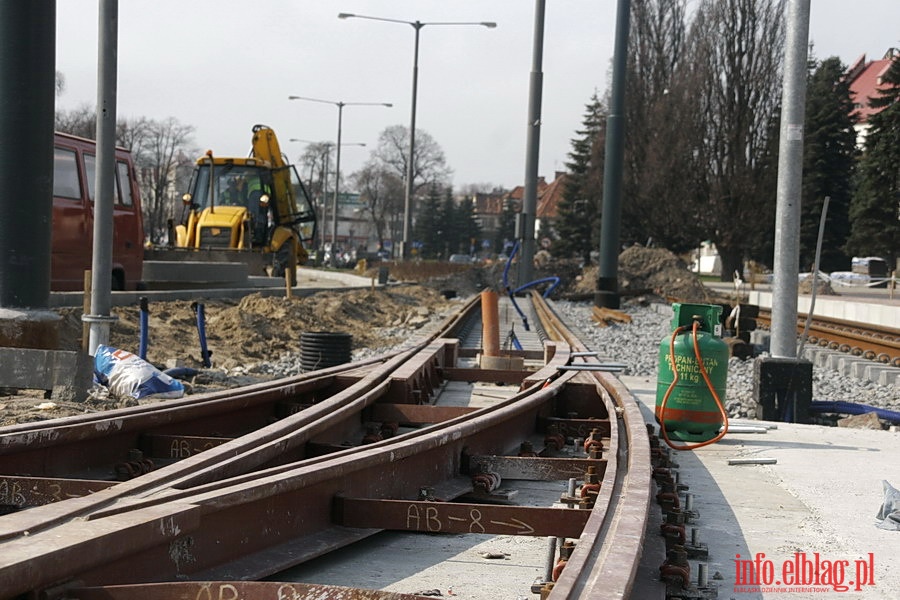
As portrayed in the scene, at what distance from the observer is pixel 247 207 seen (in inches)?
1035

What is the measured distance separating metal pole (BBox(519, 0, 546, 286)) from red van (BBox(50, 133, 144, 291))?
13.1 meters

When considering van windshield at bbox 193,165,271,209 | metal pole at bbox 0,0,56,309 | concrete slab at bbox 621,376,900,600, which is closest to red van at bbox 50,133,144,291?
metal pole at bbox 0,0,56,309

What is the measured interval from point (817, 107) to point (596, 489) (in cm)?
6665

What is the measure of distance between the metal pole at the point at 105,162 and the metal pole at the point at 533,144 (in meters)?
17.9

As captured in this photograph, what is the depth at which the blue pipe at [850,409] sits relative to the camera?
9398 millimetres

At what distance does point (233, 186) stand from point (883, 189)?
142 ft

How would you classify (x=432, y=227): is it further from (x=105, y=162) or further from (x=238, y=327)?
(x=105, y=162)

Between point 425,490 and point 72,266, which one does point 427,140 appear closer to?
point 72,266

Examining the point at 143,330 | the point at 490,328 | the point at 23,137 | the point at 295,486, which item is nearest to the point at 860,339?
the point at 490,328

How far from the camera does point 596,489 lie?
4453 millimetres

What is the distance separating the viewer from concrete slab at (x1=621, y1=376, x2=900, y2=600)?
4.02 metres

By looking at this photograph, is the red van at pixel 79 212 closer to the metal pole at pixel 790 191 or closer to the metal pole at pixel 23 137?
the metal pole at pixel 23 137

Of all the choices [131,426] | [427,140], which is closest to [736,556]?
[131,426]

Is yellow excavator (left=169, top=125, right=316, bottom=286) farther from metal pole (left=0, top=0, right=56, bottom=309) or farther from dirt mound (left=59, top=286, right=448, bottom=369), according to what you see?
metal pole (left=0, top=0, right=56, bottom=309)
